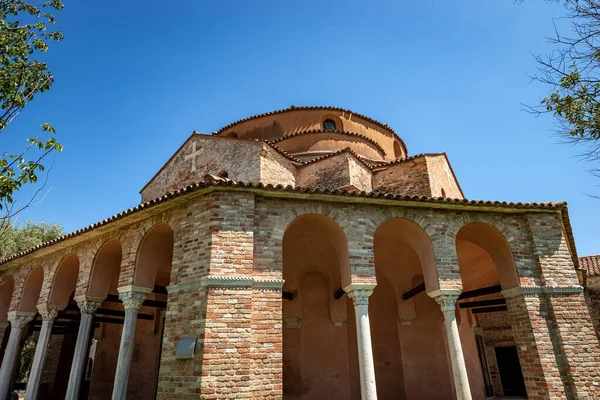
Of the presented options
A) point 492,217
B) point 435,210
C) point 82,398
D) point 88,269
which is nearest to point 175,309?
point 88,269

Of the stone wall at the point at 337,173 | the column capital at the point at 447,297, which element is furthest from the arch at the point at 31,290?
the column capital at the point at 447,297

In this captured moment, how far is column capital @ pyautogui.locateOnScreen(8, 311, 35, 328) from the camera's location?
1093 centimetres

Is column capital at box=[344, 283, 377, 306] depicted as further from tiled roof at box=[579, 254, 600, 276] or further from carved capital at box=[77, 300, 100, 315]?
tiled roof at box=[579, 254, 600, 276]

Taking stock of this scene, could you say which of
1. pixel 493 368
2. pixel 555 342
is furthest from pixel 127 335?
pixel 493 368

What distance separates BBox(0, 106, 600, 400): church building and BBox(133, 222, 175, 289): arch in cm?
5

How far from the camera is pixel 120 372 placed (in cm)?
752

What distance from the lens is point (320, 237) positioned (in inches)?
421

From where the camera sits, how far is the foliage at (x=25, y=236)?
62.7ft

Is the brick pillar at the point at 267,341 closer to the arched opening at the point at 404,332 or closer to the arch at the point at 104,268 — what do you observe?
the arched opening at the point at 404,332

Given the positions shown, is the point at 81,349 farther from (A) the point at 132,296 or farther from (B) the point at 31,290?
(B) the point at 31,290

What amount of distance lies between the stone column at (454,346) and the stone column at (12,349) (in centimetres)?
1155

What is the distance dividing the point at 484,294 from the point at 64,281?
11.5 m

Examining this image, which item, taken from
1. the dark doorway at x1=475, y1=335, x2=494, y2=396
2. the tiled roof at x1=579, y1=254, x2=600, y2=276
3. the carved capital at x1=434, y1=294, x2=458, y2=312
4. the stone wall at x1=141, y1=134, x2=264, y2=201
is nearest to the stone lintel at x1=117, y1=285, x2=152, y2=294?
the stone wall at x1=141, y1=134, x2=264, y2=201

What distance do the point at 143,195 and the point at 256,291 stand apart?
9.33 meters
